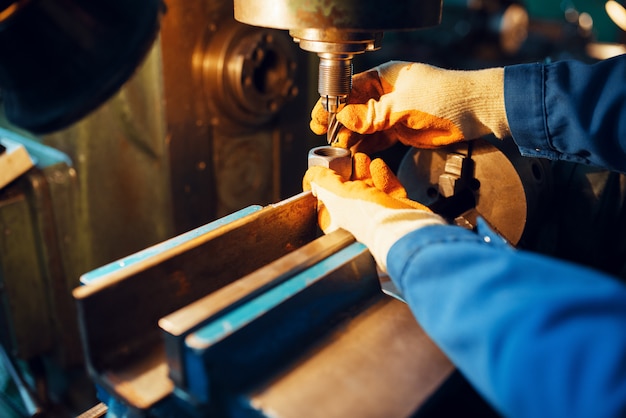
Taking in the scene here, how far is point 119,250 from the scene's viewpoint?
1.72 meters

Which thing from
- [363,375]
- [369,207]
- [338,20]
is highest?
[338,20]

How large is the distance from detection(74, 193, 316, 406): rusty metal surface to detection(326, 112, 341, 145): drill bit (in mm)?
163

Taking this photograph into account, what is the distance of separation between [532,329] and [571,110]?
56 cm

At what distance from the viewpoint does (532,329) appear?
0.49 meters

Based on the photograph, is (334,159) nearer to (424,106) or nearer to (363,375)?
(424,106)

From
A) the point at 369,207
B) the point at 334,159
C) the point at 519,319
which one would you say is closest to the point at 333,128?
the point at 334,159

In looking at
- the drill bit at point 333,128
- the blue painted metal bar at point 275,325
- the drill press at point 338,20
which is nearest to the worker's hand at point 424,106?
the drill bit at point 333,128

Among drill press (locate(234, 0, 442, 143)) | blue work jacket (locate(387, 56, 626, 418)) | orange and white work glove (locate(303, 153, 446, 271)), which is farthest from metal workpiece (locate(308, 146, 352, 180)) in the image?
blue work jacket (locate(387, 56, 626, 418))

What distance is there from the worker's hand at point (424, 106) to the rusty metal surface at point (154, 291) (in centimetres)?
21

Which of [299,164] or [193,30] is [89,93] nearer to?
[193,30]

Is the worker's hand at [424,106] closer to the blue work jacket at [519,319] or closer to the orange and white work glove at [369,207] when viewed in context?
the orange and white work glove at [369,207]

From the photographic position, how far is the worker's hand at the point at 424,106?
3.13ft

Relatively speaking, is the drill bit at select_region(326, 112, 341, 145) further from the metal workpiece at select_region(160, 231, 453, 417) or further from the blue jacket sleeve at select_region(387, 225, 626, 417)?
the blue jacket sleeve at select_region(387, 225, 626, 417)

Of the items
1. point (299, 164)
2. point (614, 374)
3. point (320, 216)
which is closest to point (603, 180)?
point (320, 216)
